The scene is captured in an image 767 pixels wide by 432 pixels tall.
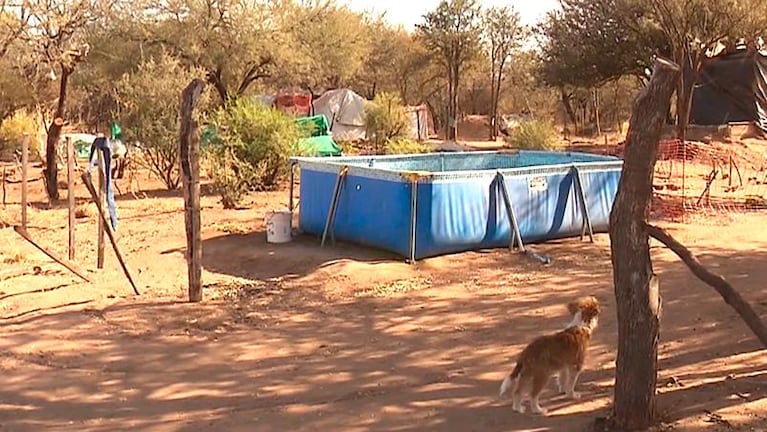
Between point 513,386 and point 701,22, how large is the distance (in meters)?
20.3

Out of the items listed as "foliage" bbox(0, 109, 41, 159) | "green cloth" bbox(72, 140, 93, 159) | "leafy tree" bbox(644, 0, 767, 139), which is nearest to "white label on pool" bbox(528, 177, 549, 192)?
"leafy tree" bbox(644, 0, 767, 139)

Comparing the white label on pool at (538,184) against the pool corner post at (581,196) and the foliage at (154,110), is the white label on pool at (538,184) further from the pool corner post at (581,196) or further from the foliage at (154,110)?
the foliage at (154,110)

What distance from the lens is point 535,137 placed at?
23.9 metres

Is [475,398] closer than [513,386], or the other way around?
[513,386]

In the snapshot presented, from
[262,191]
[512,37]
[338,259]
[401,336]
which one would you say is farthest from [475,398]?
[512,37]

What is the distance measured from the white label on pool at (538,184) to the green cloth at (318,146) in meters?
7.96

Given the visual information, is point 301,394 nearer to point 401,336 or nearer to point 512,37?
point 401,336

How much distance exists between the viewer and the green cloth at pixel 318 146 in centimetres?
1958

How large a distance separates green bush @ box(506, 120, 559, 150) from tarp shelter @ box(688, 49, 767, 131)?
21.9ft

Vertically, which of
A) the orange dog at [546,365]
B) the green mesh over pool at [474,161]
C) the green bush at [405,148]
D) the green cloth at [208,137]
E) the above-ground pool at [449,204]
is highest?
the green cloth at [208,137]

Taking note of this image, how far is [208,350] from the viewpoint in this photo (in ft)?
24.1

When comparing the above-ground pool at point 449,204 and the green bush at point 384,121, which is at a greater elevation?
the green bush at point 384,121

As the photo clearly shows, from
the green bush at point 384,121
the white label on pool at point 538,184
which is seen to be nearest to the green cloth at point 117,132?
the green bush at point 384,121

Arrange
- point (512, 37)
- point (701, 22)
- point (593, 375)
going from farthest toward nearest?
point (512, 37)
point (701, 22)
point (593, 375)
